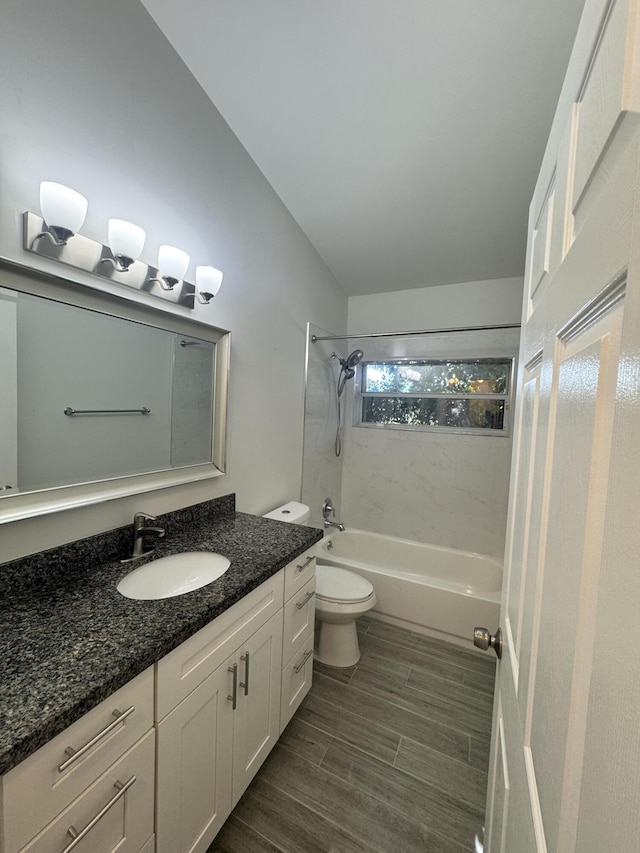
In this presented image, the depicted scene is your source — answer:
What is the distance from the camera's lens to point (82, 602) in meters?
0.95

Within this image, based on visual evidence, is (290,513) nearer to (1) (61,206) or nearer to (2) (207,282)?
(2) (207,282)

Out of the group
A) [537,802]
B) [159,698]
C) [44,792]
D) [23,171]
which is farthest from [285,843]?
[23,171]

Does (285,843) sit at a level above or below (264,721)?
below

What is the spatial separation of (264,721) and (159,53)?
8.54ft

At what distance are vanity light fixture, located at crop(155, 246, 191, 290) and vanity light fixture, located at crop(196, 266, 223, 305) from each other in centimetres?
9

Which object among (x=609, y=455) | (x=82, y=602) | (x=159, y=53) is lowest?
(x=82, y=602)

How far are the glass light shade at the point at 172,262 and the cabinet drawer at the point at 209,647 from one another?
4.09 ft

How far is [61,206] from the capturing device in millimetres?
953

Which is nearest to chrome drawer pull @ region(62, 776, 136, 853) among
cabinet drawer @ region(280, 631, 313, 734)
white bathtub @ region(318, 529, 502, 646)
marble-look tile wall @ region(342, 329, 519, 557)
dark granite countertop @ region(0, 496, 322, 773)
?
dark granite countertop @ region(0, 496, 322, 773)

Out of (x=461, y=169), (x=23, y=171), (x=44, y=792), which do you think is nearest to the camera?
(x=44, y=792)

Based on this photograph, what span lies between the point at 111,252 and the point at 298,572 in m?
1.41

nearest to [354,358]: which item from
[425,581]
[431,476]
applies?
[431,476]

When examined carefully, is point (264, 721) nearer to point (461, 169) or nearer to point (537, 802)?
point (537, 802)

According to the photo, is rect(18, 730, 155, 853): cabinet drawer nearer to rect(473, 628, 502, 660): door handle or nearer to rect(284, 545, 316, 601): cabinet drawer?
rect(284, 545, 316, 601): cabinet drawer
